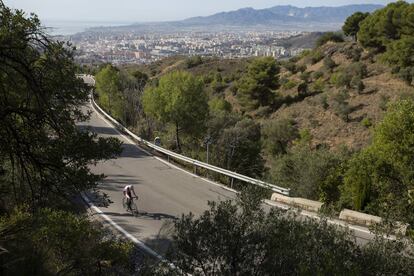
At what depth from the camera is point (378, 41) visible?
4725cm

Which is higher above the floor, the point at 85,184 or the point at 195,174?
the point at 85,184

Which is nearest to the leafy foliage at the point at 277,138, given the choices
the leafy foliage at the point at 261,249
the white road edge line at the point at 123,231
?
the white road edge line at the point at 123,231

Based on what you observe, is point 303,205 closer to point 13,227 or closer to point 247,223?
point 247,223

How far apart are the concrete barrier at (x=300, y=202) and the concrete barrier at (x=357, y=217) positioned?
0.70m

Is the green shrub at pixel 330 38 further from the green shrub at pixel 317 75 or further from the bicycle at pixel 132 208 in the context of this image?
the bicycle at pixel 132 208

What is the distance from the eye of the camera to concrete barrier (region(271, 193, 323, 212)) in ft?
43.1

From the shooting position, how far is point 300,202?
13.5m

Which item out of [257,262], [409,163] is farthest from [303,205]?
[257,262]

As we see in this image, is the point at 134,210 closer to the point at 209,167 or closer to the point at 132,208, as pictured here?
the point at 132,208

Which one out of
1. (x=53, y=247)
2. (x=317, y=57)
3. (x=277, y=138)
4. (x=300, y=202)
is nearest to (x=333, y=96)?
(x=277, y=138)

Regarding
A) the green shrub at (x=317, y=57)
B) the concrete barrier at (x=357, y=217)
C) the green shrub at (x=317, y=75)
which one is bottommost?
the green shrub at (x=317, y=75)

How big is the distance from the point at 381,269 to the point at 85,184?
5715 millimetres

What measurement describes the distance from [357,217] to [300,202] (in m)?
1.83

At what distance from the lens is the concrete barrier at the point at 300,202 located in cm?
1312
